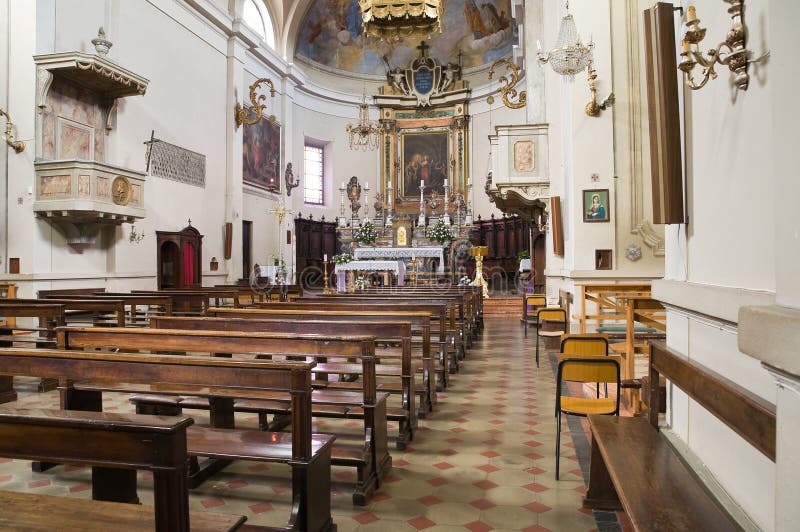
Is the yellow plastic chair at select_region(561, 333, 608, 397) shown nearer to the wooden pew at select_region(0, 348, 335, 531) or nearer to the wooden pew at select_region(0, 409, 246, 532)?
the wooden pew at select_region(0, 348, 335, 531)

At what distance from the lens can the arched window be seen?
19328mm

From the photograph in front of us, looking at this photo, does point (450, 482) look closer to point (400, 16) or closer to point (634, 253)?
point (634, 253)

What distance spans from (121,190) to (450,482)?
10200 mm

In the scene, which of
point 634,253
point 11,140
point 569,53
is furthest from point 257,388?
point 11,140

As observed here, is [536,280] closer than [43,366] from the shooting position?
No

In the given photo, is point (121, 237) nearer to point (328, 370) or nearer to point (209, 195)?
point (209, 195)

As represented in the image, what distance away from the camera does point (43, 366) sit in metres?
2.79

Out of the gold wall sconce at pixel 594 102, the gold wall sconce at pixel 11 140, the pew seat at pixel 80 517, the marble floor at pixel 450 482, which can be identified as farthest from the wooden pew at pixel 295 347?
the gold wall sconce at pixel 11 140

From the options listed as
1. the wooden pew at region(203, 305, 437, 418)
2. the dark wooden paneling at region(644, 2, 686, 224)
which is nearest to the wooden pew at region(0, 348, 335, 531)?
the dark wooden paneling at region(644, 2, 686, 224)

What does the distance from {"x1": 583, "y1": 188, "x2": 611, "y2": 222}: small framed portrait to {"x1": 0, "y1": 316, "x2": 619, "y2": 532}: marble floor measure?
13.7ft

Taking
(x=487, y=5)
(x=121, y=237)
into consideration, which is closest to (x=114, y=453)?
(x=121, y=237)

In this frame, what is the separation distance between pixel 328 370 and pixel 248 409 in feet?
2.43

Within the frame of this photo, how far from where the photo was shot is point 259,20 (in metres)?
20.1

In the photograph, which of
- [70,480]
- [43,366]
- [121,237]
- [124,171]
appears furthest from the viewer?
[121,237]
